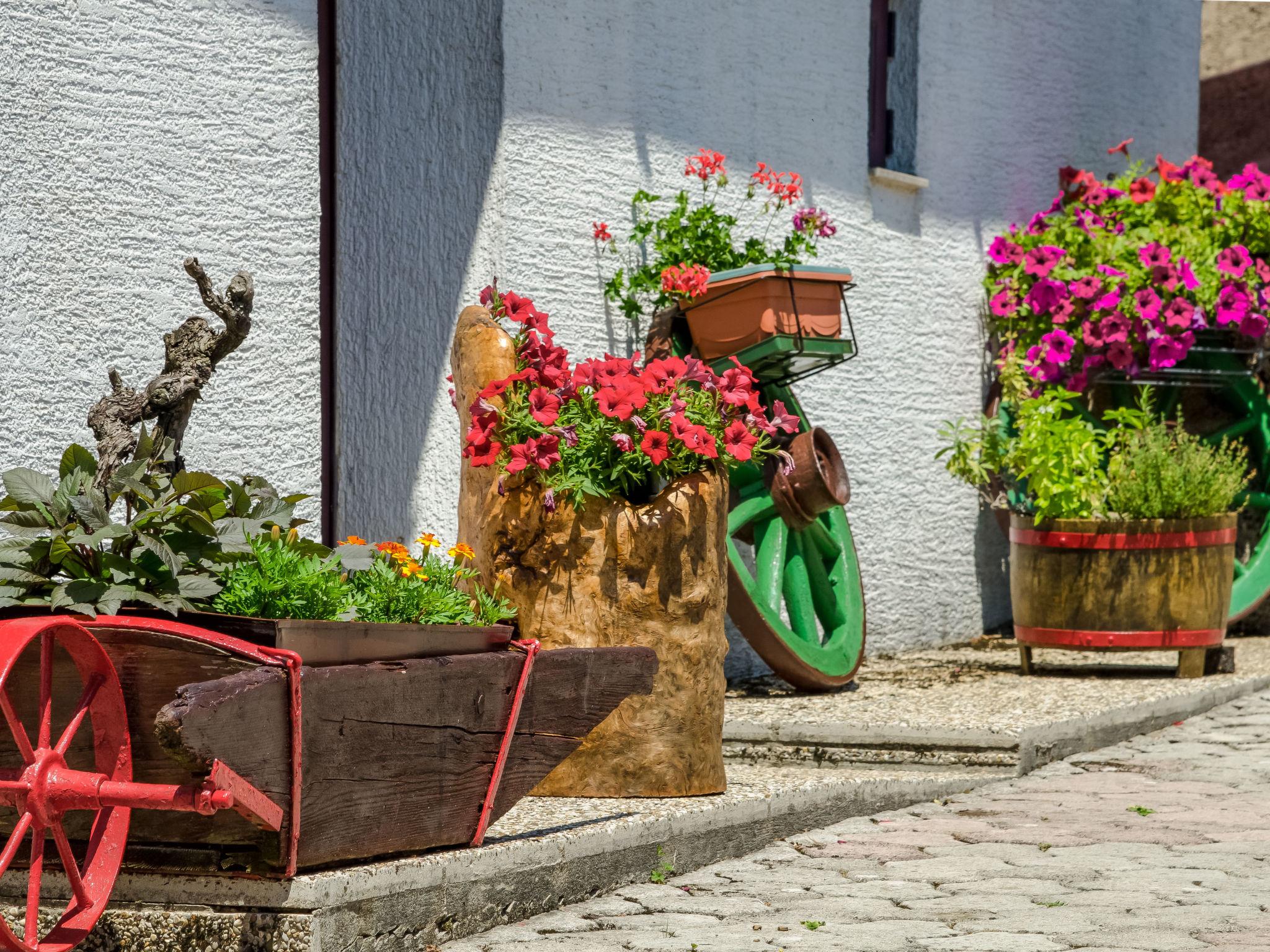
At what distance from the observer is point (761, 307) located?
514 cm

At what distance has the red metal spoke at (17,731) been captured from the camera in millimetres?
2359

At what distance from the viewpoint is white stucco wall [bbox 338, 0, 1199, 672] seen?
482cm

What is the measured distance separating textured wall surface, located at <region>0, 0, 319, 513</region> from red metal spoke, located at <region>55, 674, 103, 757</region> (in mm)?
1208

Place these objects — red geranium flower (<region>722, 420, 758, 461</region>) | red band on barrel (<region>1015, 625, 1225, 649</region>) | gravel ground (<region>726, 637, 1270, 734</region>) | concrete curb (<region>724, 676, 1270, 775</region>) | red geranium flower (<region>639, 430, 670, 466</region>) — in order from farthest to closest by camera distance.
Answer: red band on barrel (<region>1015, 625, 1225, 649</region>)
gravel ground (<region>726, 637, 1270, 734</region>)
concrete curb (<region>724, 676, 1270, 775</region>)
red geranium flower (<region>722, 420, 758, 461</region>)
red geranium flower (<region>639, 430, 670, 466</region>)

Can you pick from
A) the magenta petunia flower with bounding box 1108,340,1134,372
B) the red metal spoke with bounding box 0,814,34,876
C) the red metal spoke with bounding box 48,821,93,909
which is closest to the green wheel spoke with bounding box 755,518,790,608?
the magenta petunia flower with bounding box 1108,340,1134,372

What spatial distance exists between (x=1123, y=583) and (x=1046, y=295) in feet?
5.30

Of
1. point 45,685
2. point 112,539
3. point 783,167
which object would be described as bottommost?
point 45,685

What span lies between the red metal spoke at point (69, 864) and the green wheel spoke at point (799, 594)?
10.7 ft

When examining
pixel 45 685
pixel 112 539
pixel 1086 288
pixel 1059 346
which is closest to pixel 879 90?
pixel 1086 288

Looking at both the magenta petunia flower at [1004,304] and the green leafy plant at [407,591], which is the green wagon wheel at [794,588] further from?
the green leafy plant at [407,591]

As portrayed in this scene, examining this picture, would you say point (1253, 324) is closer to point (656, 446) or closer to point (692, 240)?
point (692, 240)

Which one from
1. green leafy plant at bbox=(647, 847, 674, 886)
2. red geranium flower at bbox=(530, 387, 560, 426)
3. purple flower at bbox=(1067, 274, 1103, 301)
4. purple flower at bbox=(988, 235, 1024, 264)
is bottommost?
green leafy plant at bbox=(647, 847, 674, 886)

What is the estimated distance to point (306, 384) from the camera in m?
4.08

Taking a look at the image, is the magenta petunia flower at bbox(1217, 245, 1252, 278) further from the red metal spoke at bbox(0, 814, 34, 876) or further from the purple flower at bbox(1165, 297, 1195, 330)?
the red metal spoke at bbox(0, 814, 34, 876)
